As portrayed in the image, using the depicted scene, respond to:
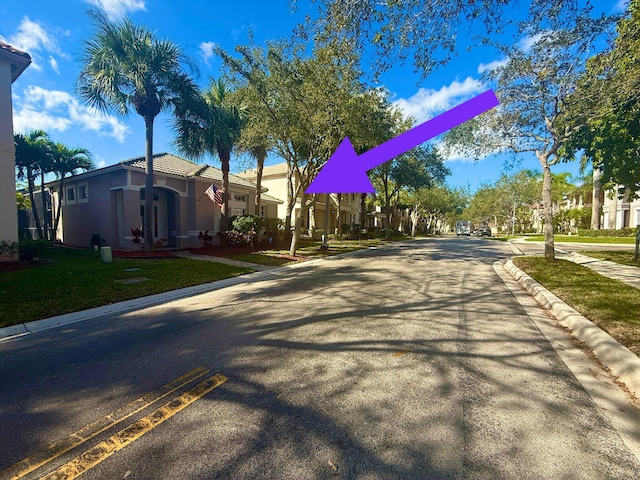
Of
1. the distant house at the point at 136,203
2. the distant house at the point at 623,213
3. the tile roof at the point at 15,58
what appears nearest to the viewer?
the tile roof at the point at 15,58

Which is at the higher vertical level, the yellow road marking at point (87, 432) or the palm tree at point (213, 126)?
the palm tree at point (213, 126)

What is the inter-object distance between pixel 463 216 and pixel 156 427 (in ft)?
340

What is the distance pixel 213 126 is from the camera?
15391 mm

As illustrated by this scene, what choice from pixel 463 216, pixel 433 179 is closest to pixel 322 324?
pixel 433 179

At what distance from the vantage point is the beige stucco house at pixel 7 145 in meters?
10.3

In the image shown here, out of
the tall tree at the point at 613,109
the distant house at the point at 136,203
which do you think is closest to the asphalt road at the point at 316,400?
the tall tree at the point at 613,109

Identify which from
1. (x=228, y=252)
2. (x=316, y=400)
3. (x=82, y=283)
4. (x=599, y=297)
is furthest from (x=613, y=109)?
(x=82, y=283)

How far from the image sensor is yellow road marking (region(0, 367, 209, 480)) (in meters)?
2.24

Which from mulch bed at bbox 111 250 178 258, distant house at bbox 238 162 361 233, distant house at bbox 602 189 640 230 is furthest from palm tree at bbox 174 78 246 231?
distant house at bbox 602 189 640 230

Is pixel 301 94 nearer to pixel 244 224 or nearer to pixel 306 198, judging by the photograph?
pixel 244 224

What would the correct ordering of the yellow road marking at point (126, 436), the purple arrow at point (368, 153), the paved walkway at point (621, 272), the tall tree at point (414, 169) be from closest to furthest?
the yellow road marking at point (126, 436)
the paved walkway at point (621, 272)
the purple arrow at point (368, 153)
the tall tree at point (414, 169)

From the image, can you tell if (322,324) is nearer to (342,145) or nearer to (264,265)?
(264,265)

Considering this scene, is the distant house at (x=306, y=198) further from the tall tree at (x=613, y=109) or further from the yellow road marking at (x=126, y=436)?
the yellow road marking at (x=126, y=436)

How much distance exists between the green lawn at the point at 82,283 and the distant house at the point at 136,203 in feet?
15.9
